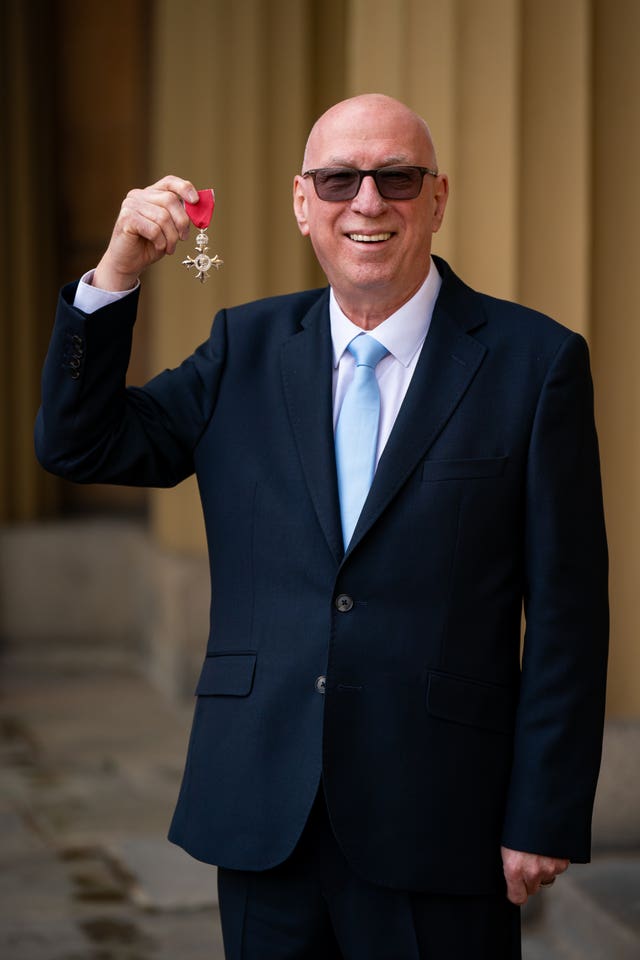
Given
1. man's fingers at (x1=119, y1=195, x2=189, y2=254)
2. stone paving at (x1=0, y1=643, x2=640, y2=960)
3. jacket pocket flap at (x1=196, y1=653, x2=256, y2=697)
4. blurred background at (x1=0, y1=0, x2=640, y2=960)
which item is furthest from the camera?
blurred background at (x1=0, y1=0, x2=640, y2=960)

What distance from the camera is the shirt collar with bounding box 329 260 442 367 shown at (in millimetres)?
2488

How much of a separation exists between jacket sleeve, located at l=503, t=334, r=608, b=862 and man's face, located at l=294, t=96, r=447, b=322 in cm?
32

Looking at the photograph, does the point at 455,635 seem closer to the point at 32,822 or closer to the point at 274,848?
the point at 274,848

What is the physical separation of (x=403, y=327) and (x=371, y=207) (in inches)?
9.3

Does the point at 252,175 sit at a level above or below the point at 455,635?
above

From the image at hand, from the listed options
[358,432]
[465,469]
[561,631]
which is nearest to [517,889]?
[561,631]

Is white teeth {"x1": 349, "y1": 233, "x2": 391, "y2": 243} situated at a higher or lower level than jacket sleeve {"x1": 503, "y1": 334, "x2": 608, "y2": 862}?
higher

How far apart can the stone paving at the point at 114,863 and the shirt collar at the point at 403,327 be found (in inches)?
72.8

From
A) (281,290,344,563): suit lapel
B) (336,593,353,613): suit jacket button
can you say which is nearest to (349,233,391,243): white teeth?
(281,290,344,563): suit lapel

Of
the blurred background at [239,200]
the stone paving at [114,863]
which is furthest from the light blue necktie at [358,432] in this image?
the stone paving at [114,863]

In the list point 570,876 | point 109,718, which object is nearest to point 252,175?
point 109,718

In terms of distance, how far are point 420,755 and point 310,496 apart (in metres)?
0.47

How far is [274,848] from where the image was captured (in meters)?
2.42

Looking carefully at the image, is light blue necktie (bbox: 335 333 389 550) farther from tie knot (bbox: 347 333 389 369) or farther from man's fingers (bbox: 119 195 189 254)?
man's fingers (bbox: 119 195 189 254)
